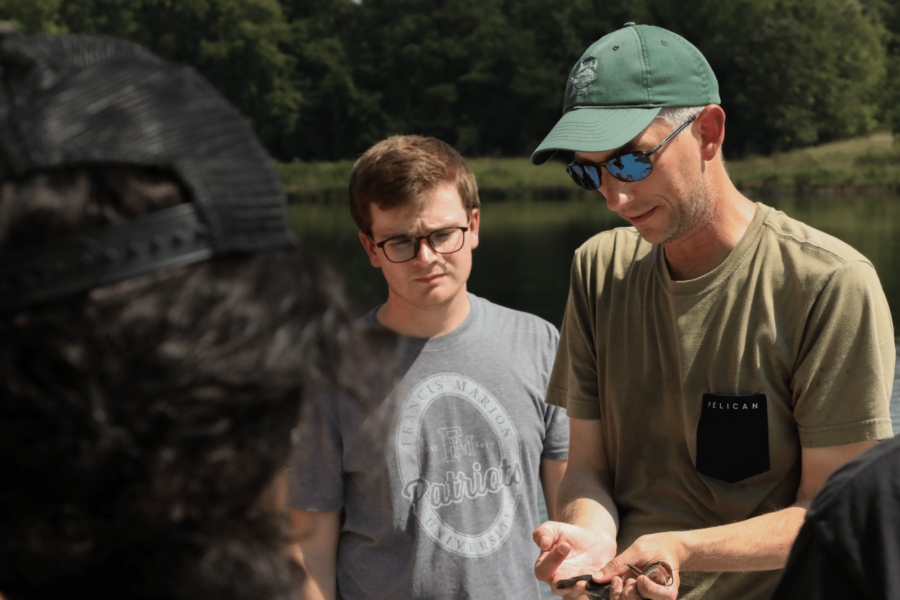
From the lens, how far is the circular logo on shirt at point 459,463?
2525mm

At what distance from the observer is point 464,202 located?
9.59 feet

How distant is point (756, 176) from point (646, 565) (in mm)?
42045

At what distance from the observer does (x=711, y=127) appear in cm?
222

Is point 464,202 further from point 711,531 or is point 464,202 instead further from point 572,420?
point 711,531

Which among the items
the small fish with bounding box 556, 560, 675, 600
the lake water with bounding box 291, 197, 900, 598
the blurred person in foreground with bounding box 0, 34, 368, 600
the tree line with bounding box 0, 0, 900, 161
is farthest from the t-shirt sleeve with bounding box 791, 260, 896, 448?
the tree line with bounding box 0, 0, 900, 161

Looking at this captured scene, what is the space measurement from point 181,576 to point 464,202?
7.50ft

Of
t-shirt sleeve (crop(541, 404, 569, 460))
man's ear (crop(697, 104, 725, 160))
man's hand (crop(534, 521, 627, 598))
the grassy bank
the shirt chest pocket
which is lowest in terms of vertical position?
the grassy bank

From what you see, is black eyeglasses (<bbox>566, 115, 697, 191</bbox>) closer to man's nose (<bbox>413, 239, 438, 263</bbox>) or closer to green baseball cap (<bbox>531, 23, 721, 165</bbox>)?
green baseball cap (<bbox>531, 23, 721, 165</bbox>)

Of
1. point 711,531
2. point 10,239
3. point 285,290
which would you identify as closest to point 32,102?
point 10,239

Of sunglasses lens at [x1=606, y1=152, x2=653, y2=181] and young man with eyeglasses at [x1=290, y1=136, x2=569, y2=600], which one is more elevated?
sunglasses lens at [x1=606, y1=152, x2=653, y2=181]

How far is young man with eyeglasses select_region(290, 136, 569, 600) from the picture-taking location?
2502 mm

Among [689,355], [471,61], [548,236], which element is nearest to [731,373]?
[689,355]

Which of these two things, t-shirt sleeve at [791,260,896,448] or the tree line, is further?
the tree line

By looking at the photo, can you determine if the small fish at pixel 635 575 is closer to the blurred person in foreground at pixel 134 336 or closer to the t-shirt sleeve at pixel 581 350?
the t-shirt sleeve at pixel 581 350
